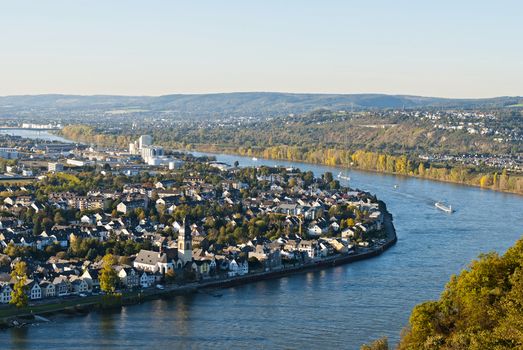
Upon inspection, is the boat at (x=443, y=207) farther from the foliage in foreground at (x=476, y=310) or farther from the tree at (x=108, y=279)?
the foliage in foreground at (x=476, y=310)

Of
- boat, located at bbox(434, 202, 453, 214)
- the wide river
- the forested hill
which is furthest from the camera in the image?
the forested hill

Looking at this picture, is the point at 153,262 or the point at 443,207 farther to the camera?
the point at 443,207

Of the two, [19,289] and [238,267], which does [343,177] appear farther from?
[19,289]

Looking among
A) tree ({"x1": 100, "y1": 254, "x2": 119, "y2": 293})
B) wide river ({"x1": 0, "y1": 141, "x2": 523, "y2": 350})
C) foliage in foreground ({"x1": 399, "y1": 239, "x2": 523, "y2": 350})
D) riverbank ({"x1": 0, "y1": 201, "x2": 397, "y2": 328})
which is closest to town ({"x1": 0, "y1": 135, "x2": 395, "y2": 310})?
tree ({"x1": 100, "y1": 254, "x2": 119, "y2": 293})

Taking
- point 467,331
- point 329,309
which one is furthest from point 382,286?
point 467,331

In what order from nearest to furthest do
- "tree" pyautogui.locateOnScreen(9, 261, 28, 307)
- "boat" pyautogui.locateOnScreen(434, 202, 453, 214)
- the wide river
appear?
the wide river, "tree" pyautogui.locateOnScreen(9, 261, 28, 307), "boat" pyautogui.locateOnScreen(434, 202, 453, 214)

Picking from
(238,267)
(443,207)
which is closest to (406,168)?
(443,207)

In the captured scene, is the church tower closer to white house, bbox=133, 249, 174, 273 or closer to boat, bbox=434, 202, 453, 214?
white house, bbox=133, 249, 174, 273
